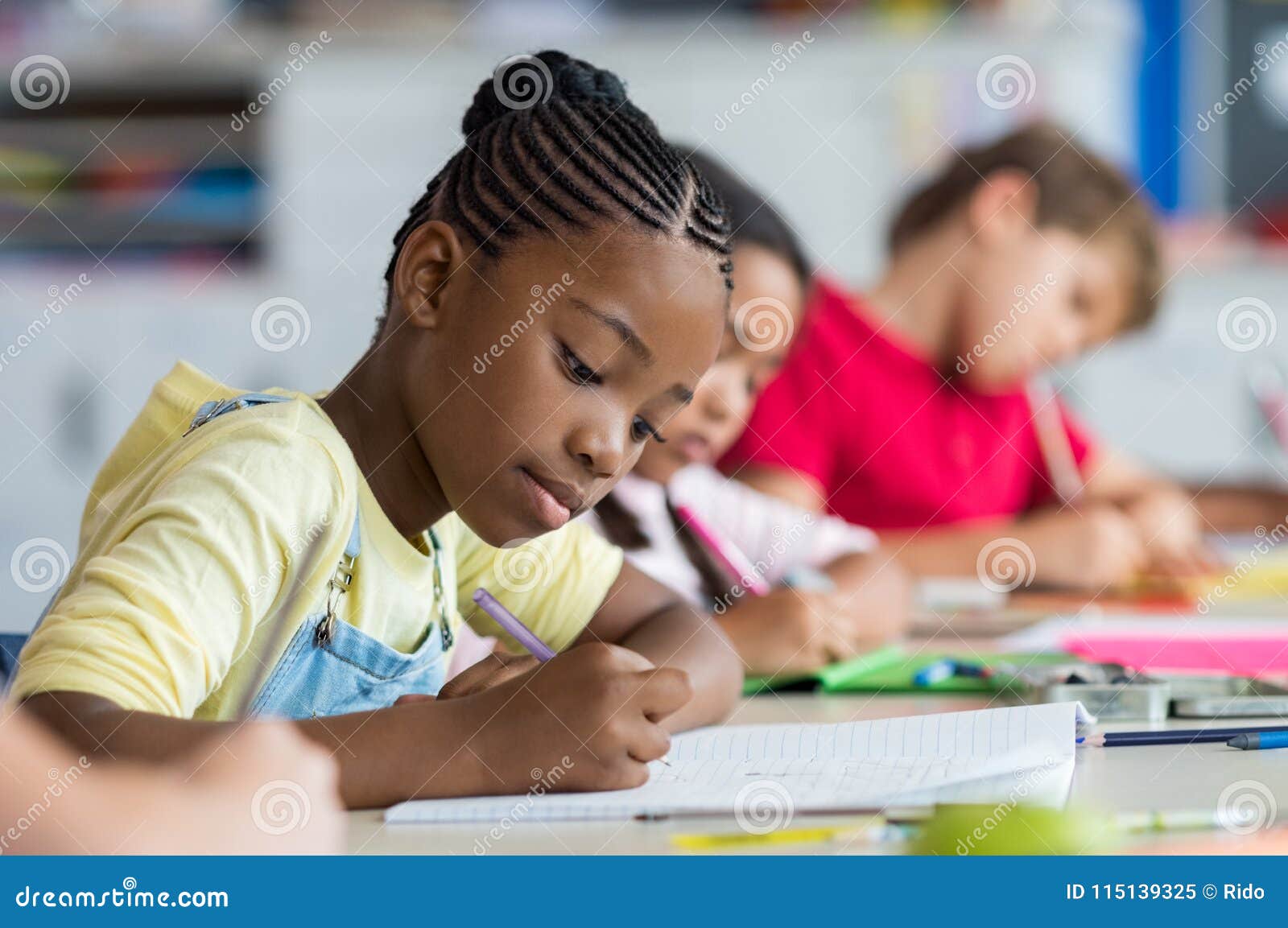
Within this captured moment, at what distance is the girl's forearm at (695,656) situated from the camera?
3.15 feet

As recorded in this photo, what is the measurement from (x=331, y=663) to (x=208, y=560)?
193 mm

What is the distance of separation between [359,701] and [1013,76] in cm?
314

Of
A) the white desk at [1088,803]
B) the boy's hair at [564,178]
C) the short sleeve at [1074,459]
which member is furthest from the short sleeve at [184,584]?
the short sleeve at [1074,459]

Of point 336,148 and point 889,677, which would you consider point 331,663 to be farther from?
point 336,148

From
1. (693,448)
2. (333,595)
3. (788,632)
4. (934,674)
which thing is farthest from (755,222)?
(333,595)

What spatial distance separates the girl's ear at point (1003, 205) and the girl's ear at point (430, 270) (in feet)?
5.17

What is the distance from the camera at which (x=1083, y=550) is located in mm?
1975

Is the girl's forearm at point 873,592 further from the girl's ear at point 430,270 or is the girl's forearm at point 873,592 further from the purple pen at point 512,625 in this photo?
the girl's ear at point 430,270

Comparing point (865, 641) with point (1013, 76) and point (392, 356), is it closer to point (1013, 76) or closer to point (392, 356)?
point (392, 356)

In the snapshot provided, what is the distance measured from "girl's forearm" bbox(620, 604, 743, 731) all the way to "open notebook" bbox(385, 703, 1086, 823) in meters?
0.03

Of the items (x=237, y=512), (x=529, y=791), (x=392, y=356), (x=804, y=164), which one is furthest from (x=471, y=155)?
(x=804, y=164)

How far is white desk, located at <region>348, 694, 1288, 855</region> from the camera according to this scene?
2.06ft

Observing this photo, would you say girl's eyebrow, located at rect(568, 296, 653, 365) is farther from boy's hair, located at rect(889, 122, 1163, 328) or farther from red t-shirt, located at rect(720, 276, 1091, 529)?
boy's hair, located at rect(889, 122, 1163, 328)

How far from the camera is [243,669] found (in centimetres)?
81
